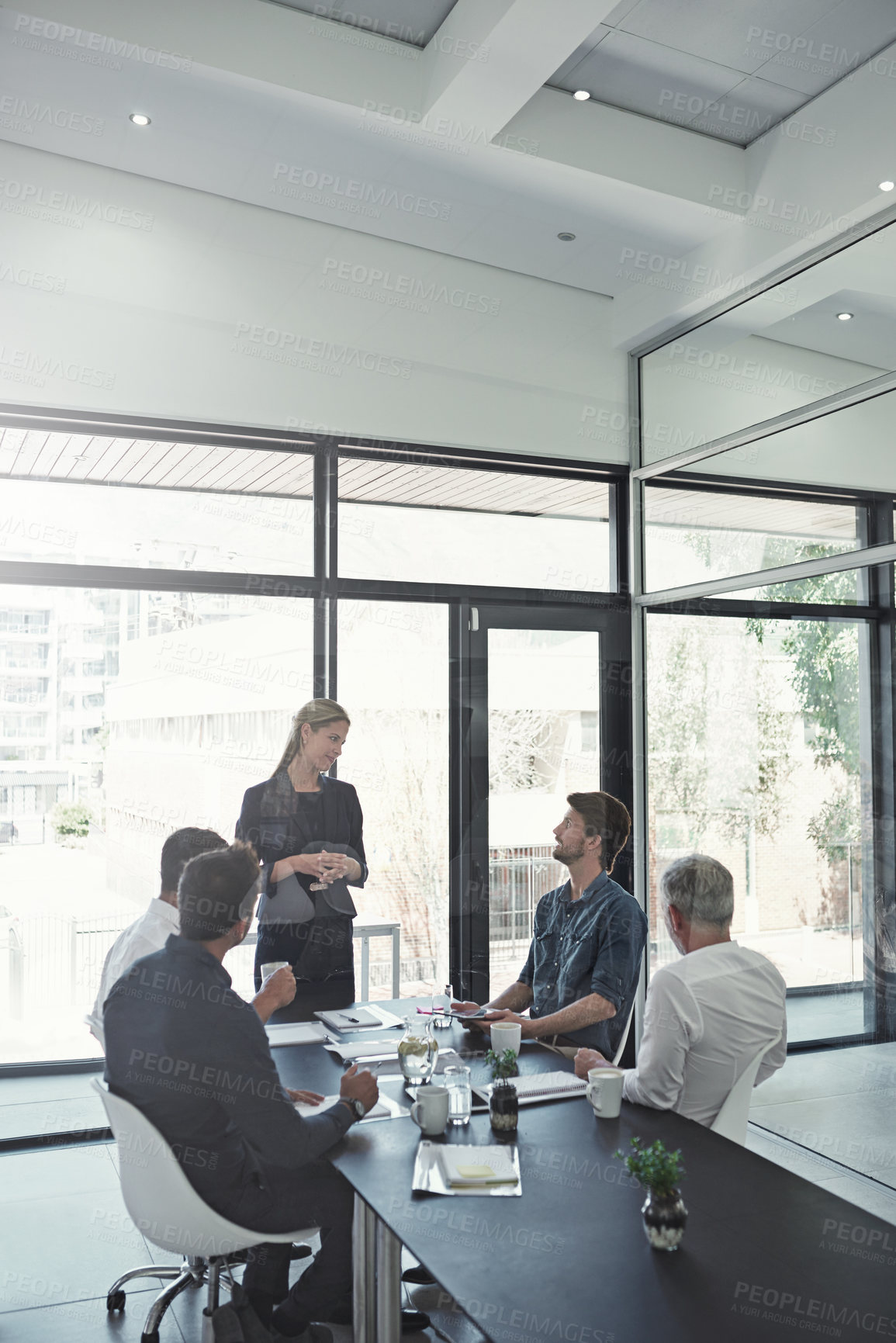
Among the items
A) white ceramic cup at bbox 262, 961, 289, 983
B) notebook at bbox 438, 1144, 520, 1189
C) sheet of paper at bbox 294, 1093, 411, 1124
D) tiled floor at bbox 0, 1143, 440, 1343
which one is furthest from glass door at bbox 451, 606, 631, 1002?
notebook at bbox 438, 1144, 520, 1189

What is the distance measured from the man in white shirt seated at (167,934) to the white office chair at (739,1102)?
1072mm

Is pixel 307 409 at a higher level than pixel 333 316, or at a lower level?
lower

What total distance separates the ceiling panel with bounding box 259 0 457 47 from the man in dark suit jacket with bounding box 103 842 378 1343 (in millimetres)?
2926

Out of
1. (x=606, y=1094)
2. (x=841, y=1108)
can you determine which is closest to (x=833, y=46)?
(x=606, y=1094)

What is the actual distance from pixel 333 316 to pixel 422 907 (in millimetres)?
2727

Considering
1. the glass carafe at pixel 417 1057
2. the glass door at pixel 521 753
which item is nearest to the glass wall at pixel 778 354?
the glass door at pixel 521 753

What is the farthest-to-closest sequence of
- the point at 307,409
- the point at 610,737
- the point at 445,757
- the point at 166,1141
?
the point at 610,737 → the point at 445,757 → the point at 307,409 → the point at 166,1141

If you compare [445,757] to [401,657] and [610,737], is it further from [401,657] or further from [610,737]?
[610,737]

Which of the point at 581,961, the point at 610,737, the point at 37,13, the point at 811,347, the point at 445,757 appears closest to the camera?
the point at 581,961

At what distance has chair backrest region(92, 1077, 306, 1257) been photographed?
207 cm

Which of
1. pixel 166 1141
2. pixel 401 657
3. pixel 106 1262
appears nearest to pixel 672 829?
pixel 401 657

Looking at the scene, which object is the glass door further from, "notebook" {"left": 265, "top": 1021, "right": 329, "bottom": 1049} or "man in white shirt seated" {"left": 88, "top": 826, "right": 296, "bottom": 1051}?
"man in white shirt seated" {"left": 88, "top": 826, "right": 296, "bottom": 1051}

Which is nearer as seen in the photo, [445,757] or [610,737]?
[445,757]

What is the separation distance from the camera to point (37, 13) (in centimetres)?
331
